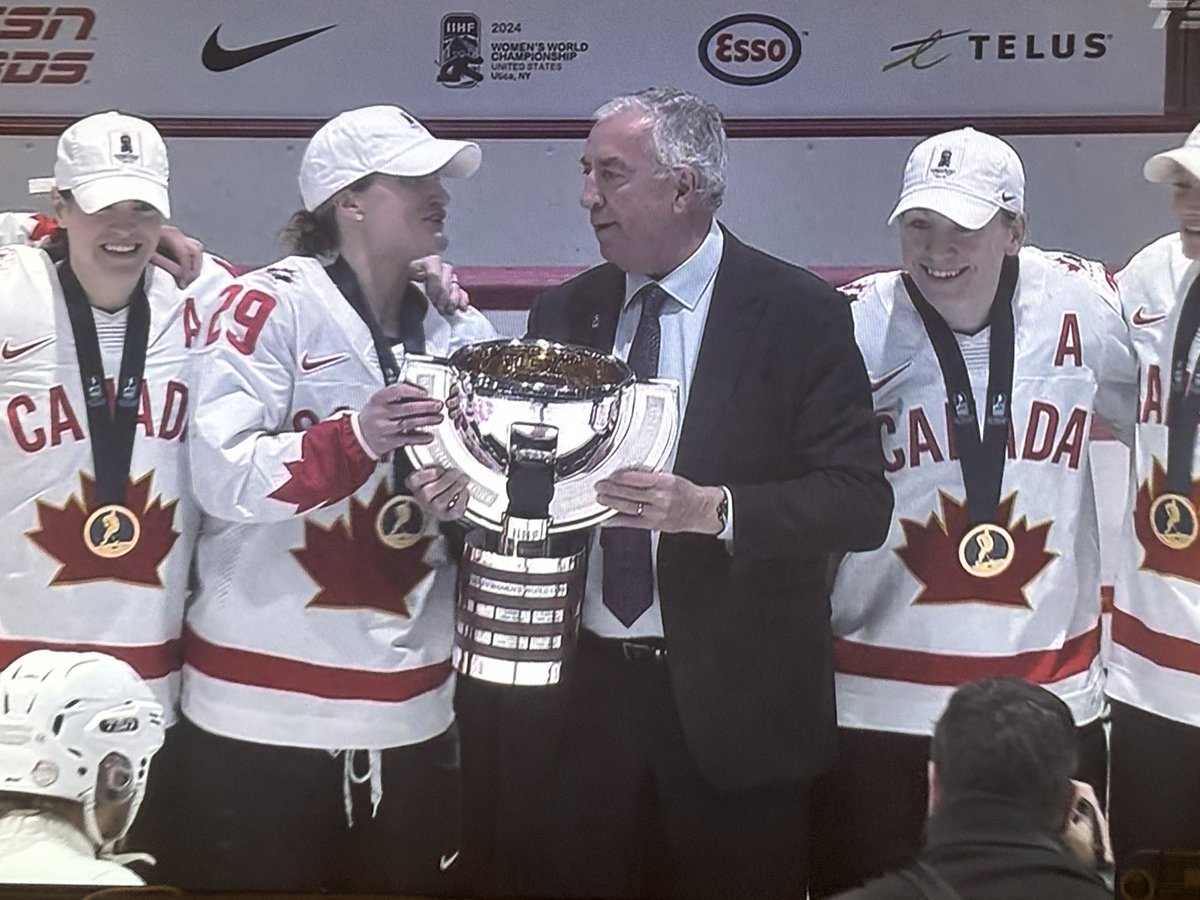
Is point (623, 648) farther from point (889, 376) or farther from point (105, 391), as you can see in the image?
point (105, 391)

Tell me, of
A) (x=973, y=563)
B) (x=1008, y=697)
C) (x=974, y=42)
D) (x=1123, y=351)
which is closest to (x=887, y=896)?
(x=1008, y=697)

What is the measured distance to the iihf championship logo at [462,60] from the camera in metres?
2.28

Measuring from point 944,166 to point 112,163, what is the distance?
132 cm

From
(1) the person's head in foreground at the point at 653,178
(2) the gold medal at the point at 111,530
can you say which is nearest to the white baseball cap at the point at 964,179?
(1) the person's head in foreground at the point at 653,178

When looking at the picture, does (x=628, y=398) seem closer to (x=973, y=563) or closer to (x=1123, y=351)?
(x=973, y=563)

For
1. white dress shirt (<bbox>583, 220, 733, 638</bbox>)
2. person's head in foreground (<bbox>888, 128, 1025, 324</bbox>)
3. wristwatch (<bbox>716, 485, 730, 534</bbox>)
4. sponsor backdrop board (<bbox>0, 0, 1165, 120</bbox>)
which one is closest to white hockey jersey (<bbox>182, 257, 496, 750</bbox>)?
white dress shirt (<bbox>583, 220, 733, 638</bbox>)

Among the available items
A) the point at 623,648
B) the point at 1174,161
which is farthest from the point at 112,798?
the point at 1174,161

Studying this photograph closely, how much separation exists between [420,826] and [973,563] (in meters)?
0.99

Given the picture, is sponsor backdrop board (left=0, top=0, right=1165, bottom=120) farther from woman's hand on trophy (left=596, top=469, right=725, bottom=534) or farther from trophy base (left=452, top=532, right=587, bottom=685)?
trophy base (left=452, top=532, right=587, bottom=685)

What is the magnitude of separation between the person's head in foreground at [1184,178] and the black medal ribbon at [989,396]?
27 centimetres

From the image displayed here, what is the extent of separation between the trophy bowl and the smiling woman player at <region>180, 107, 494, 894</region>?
0.21 feet

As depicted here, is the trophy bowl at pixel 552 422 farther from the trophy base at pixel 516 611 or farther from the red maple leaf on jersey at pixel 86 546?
the red maple leaf on jersey at pixel 86 546

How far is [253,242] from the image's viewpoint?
2256 mm

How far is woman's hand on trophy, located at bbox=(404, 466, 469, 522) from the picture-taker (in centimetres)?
217
